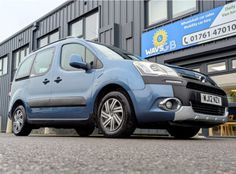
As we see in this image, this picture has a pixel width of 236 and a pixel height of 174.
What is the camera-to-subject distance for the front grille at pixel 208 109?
15.1 feet

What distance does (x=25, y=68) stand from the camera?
6781mm

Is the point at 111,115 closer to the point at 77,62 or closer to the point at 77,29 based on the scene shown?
the point at 77,62

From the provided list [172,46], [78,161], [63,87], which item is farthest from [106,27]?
[78,161]

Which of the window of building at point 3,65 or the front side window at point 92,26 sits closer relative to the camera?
the front side window at point 92,26

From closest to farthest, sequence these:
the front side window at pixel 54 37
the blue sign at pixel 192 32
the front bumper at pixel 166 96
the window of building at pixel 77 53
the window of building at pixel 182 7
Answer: the front bumper at pixel 166 96
the window of building at pixel 77 53
the blue sign at pixel 192 32
the window of building at pixel 182 7
the front side window at pixel 54 37

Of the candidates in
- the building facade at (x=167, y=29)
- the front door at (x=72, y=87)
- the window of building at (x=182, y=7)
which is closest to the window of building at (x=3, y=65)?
the building facade at (x=167, y=29)

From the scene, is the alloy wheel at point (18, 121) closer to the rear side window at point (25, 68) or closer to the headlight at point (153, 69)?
the rear side window at point (25, 68)

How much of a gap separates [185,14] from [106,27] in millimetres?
3693

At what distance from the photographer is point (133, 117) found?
4.49 m

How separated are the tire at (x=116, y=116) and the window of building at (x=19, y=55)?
52.1 ft

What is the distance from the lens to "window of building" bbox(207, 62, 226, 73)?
30.9 feet

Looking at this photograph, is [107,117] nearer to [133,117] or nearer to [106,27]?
[133,117]

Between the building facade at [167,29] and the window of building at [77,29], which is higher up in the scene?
the window of building at [77,29]

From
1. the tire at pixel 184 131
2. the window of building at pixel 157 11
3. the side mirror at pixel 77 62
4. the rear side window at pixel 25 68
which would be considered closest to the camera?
the side mirror at pixel 77 62
